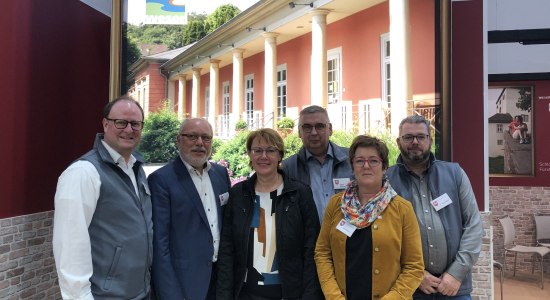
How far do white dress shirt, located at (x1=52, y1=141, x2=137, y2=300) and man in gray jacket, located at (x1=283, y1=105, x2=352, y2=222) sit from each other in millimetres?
1109

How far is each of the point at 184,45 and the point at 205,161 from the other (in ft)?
5.66

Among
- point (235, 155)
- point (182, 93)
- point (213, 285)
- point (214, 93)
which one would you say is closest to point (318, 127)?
point (213, 285)

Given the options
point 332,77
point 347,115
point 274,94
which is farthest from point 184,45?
point 347,115

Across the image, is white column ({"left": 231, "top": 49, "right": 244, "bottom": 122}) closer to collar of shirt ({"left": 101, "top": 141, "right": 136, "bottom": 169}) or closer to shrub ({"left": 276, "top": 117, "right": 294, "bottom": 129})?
shrub ({"left": 276, "top": 117, "right": 294, "bottom": 129})

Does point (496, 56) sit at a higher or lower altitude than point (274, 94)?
higher

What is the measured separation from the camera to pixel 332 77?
11.3ft

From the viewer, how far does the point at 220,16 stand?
3553 millimetres

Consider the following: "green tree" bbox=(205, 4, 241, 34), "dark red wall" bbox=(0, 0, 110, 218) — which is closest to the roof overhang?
"green tree" bbox=(205, 4, 241, 34)

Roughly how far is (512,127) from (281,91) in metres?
4.09

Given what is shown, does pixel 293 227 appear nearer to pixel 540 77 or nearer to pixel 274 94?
pixel 274 94

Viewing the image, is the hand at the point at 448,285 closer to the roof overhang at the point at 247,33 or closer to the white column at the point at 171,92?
the roof overhang at the point at 247,33

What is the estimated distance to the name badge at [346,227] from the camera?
177 centimetres

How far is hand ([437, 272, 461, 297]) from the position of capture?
2027 mm

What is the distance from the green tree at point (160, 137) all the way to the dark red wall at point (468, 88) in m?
2.39
